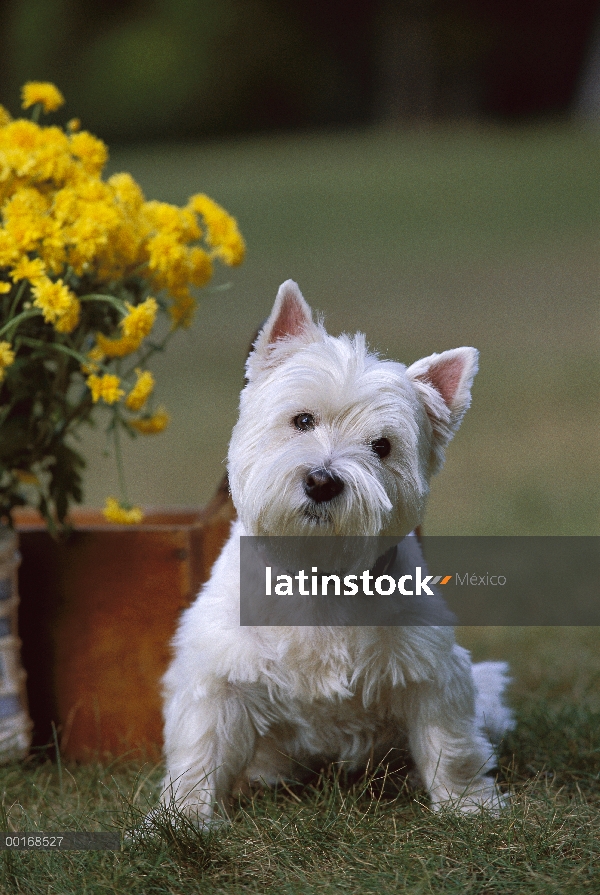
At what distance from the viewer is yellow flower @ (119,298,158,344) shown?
97.3 inches

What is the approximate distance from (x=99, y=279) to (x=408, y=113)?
22.5 m

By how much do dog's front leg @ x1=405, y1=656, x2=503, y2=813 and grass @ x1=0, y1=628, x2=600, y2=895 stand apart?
0.20ft

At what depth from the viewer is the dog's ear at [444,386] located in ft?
7.27

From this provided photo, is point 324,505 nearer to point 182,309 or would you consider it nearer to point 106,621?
point 182,309

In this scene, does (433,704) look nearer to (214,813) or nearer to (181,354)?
(214,813)

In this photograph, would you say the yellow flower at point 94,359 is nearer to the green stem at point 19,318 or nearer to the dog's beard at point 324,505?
the green stem at point 19,318

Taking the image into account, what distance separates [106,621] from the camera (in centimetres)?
288

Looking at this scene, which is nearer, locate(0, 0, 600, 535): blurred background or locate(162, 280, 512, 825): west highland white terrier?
locate(162, 280, 512, 825): west highland white terrier

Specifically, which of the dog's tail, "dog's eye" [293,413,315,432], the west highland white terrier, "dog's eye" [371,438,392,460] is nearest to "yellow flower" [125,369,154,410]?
the west highland white terrier

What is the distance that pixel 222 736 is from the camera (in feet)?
7.50

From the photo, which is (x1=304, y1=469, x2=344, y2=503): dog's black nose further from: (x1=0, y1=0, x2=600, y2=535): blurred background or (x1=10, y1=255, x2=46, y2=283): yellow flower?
(x1=10, y1=255, x2=46, y2=283): yellow flower

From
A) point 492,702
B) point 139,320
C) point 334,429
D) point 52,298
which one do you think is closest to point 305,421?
point 334,429

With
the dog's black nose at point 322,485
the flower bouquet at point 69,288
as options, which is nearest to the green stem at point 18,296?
the flower bouquet at point 69,288

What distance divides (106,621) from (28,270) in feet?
3.17
